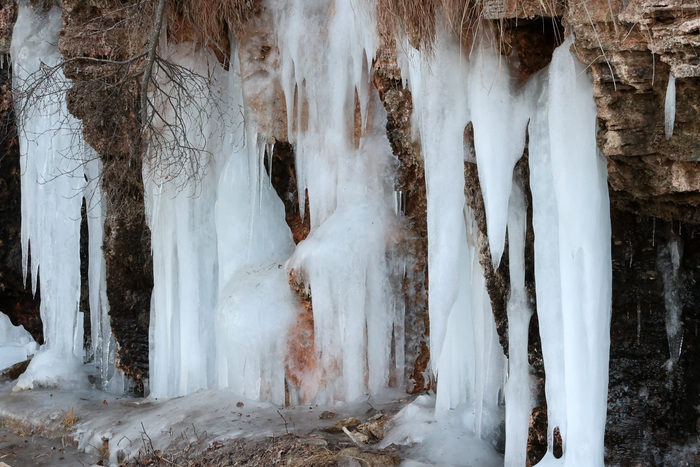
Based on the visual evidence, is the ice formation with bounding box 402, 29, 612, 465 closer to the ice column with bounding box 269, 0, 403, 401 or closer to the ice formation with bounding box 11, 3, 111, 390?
the ice column with bounding box 269, 0, 403, 401

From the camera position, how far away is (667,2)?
327 cm

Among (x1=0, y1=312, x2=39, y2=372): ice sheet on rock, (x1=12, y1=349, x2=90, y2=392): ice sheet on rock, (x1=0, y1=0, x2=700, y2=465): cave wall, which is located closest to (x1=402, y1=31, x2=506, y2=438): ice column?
(x1=0, y1=0, x2=700, y2=465): cave wall

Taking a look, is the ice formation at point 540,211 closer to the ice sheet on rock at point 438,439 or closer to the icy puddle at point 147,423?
the ice sheet on rock at point 438,439

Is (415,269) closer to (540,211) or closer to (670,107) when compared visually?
(540,211)

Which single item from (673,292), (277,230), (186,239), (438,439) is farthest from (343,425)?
(186,239)

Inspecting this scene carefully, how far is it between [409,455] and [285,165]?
9.89ft

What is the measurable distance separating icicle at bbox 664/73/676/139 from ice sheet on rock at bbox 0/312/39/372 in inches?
334

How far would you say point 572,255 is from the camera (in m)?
4.00

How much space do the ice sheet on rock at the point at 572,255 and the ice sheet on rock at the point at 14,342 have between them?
7.67m

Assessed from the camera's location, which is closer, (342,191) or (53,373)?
(342,191)

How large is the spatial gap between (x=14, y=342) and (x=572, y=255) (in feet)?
28.1

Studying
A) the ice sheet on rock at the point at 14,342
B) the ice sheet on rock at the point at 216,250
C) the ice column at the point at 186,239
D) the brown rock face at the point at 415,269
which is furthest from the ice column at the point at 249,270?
the ice sheet on rock at the point at 14,342

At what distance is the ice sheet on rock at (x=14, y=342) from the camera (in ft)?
32.9

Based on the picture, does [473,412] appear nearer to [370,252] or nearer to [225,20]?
[370,252]
